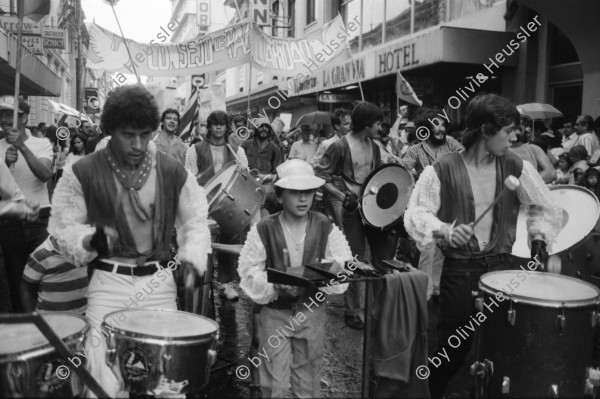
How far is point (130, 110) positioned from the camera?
3354 millimetres

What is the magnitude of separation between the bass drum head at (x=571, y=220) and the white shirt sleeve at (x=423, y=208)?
4.74 feet

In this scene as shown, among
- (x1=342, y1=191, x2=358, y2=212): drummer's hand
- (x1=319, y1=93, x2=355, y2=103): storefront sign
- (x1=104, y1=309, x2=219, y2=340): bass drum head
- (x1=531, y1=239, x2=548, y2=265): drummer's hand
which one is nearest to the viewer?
(x1=104, y1=309, x2=219, y2=340): bass drum head

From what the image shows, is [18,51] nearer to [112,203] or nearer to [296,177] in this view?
[112,203]

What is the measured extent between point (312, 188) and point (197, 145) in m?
3.56

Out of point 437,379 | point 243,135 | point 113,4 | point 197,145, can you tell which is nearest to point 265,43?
point 243,135

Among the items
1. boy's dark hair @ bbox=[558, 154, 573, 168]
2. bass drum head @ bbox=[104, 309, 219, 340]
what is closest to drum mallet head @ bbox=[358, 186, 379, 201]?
bass drum head @ bbox=[104, 309, 219, 340]

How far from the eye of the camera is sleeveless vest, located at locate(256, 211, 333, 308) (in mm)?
3980

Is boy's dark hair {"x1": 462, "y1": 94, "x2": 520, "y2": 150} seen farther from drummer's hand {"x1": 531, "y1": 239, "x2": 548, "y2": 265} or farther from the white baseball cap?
the white baseball cap

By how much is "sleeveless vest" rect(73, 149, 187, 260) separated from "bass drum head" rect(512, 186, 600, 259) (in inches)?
119

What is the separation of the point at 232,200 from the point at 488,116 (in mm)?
2541

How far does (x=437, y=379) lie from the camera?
419 cm

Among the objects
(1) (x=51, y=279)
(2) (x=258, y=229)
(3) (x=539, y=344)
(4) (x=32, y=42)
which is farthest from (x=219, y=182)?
(4) (x=32, y=42)

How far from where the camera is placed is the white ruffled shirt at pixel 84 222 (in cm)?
329

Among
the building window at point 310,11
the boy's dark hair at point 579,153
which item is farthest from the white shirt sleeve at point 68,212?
the building window at point 310,11
